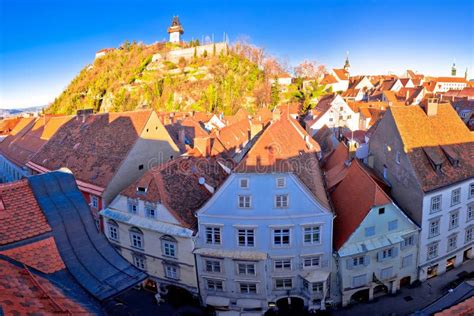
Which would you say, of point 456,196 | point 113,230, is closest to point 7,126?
point 113,230

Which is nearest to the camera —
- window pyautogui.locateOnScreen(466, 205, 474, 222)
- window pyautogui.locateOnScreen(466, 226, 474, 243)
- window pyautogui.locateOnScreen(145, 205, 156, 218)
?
window pyautogui.locateOnScreen(145, 205, 156, 218)

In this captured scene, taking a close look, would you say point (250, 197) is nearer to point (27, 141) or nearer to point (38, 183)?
point (38, 183)

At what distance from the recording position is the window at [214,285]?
873 inches

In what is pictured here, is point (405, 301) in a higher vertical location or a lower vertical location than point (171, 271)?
lower

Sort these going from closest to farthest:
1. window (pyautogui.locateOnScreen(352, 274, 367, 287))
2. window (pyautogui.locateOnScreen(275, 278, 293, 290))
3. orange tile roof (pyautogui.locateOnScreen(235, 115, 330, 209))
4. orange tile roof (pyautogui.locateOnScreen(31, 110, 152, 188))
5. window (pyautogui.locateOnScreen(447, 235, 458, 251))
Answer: orange tile roof (pyautogui.locateOnScreen(235, 115, 330, 209)), window (pyautogui.locateOnScreen(275, 278, 293, 290)), window (pyautogui.locateOnScreen(352, 274, 367, 287)), window (pyautogui.locateOnScreen(447, 235, 458, 251)), orange tile roof (pyautogui.locateOnScreen(31, 110, 152, 188))

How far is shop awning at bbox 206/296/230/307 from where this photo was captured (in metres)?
22.0

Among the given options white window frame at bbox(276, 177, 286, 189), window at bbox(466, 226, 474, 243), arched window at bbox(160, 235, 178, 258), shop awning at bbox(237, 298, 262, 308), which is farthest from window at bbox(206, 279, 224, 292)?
window at bbox(466, 226, 474, 243)

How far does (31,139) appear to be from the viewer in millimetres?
40750

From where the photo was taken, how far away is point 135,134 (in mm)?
28609

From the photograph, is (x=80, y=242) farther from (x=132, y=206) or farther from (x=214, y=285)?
(x=214, y=285)

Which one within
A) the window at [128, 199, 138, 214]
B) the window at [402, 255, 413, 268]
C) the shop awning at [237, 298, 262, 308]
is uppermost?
the window at [128, 199, 138, 214]

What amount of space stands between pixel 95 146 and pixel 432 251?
89.1ft

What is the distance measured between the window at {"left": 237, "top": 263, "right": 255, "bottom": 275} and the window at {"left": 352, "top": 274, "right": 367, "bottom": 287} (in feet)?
20.9

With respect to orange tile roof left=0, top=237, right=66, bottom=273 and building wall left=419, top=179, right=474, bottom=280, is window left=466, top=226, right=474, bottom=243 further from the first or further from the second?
orange tile roof left=0, top=237, right=66, bottom=273
